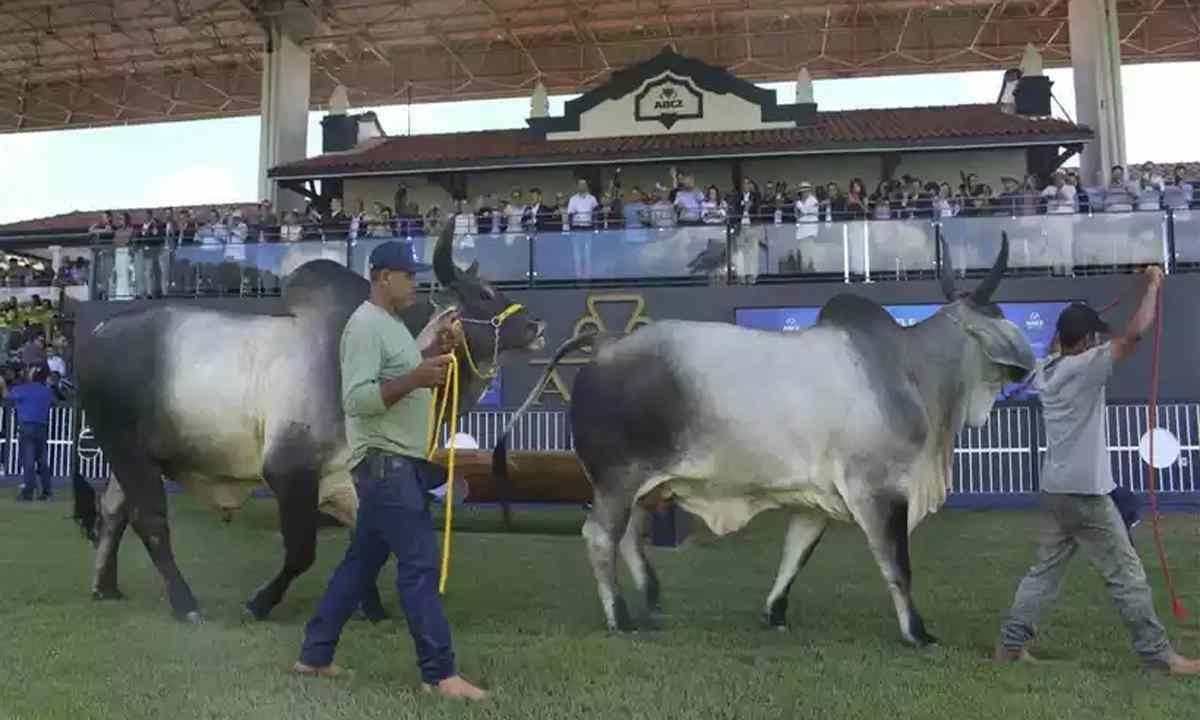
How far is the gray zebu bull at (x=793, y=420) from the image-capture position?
6664 millimetres

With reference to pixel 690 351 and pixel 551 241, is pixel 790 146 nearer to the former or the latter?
pixel 551 241

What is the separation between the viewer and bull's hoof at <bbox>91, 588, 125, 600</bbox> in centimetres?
795

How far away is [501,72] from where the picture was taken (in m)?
33.3

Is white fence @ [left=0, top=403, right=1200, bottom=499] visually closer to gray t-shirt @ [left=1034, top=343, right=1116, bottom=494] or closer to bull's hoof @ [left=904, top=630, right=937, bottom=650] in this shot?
bull's hoof @ [left=904, top=630, right=937, bottom=650]

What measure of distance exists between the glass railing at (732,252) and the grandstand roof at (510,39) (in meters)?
12.4

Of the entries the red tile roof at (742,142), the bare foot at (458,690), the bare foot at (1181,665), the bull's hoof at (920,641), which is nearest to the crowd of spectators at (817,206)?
the red tile roof at (742,142)

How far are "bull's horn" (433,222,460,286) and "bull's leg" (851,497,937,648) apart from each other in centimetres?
293

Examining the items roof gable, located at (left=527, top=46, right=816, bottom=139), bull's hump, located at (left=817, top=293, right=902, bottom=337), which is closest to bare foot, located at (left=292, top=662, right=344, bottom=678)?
bull's hump, located at (left=817, top=293, right=902, bottom=337)

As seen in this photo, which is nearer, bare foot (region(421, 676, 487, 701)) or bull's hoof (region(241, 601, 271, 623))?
bare foot (region(421, 676, 487, 701))

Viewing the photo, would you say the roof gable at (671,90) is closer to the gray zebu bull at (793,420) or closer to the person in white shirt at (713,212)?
the person in white shirt at (713,212)

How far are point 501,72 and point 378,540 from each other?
29739 mm

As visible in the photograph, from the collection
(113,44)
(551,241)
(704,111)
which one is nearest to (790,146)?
(704,111)

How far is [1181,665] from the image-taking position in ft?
18.5

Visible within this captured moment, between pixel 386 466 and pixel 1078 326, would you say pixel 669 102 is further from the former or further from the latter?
pixel 386 466
